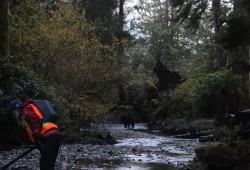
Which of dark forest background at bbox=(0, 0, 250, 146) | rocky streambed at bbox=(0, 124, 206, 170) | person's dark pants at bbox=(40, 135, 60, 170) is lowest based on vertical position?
rocky streambed at bbox=(0, 124, 206, 170)

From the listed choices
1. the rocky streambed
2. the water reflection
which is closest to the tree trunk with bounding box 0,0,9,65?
the rocky streambed

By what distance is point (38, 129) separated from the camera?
5.59 meters

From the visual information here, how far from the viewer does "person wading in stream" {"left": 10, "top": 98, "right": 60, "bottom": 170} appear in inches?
217

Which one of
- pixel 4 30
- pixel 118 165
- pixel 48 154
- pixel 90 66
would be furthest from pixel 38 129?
pixel 90 66

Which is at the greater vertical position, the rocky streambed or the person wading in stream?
the person wading in stream

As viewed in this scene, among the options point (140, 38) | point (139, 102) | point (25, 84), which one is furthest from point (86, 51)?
point (140, 38)

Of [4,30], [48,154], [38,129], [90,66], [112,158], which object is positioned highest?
[4,30]

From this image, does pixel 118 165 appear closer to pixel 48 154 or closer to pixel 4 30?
pixel 48 154

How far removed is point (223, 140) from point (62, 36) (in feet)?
30.0

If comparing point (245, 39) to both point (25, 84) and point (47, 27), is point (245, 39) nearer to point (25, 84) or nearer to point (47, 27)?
point (25, 84)

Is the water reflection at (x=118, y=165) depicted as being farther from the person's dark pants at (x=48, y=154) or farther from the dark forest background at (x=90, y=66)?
the person's dark pants at (x=48, y=154)

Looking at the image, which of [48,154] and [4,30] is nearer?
[48,154]

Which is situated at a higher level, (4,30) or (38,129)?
(4,30)

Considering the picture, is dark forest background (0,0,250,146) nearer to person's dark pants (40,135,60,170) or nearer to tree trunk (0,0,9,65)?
tree trunk (0,0,9,65)
